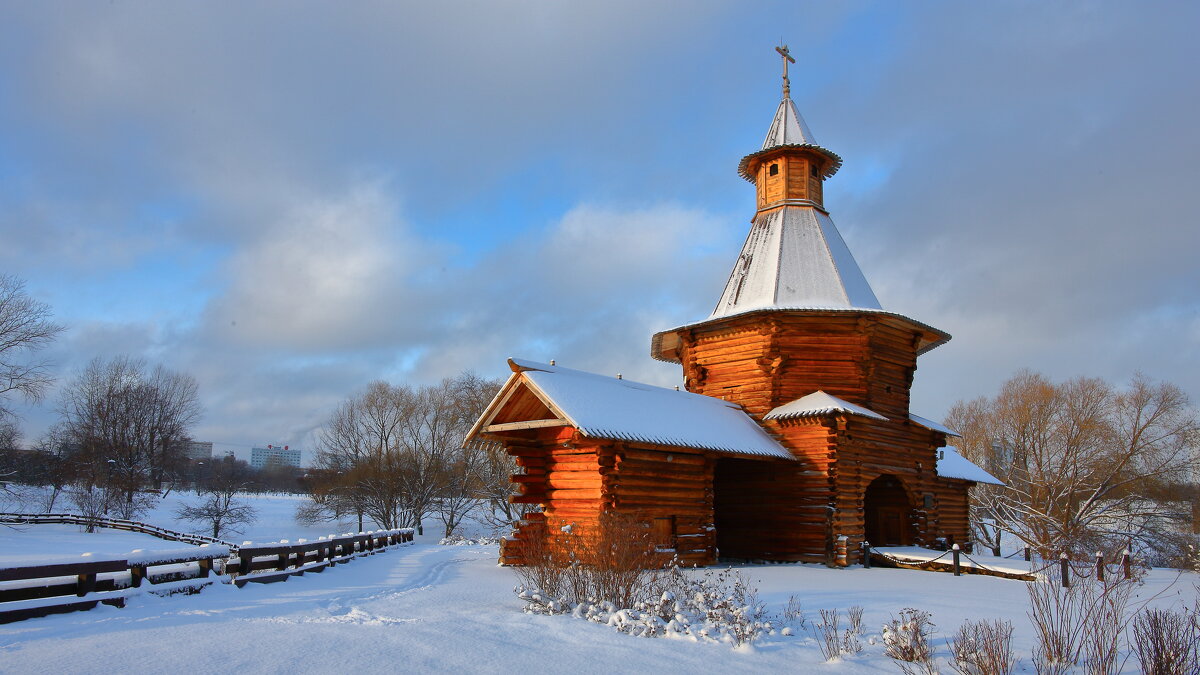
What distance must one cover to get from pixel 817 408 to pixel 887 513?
24.3ft

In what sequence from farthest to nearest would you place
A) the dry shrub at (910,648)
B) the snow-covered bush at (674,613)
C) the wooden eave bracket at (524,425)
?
1. the wooden eave bracket at (524,425)
2. the snow-covered bush at (674,613)
3. the dry shrub at (910,648)

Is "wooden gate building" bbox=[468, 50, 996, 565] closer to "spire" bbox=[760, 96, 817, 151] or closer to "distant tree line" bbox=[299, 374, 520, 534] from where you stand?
"spire" bbox=[760, 96, 817, 151]

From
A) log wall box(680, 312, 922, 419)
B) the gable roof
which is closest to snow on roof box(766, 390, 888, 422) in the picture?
log wall box(680, 312, 922, 419)

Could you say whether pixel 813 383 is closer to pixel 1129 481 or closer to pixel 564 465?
pixel 564 465

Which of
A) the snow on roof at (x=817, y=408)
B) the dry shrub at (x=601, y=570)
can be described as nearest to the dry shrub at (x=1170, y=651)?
the dry shrub at (x=601, y=570)

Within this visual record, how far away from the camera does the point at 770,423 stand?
19.5 metres

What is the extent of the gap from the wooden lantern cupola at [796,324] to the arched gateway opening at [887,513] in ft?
11.4

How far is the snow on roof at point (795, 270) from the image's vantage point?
2098cm

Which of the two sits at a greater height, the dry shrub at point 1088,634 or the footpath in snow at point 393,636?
the dry shrub at point 1088,634

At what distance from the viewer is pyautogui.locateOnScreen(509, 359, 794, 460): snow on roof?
1495 cm

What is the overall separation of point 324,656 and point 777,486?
14447 mm

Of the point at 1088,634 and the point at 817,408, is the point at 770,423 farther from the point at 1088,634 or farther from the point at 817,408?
the point at 1088,634

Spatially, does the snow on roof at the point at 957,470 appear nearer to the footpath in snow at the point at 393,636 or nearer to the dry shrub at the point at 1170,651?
the footpath in snow at the point at 393,636

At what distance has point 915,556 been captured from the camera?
17.8 meters
